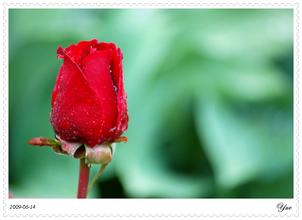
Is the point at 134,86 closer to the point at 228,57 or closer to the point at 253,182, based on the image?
the point at 228,57

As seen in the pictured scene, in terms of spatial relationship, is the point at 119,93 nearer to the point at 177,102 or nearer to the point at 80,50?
the point at 80,50

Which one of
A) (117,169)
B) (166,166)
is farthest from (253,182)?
(117,169)
